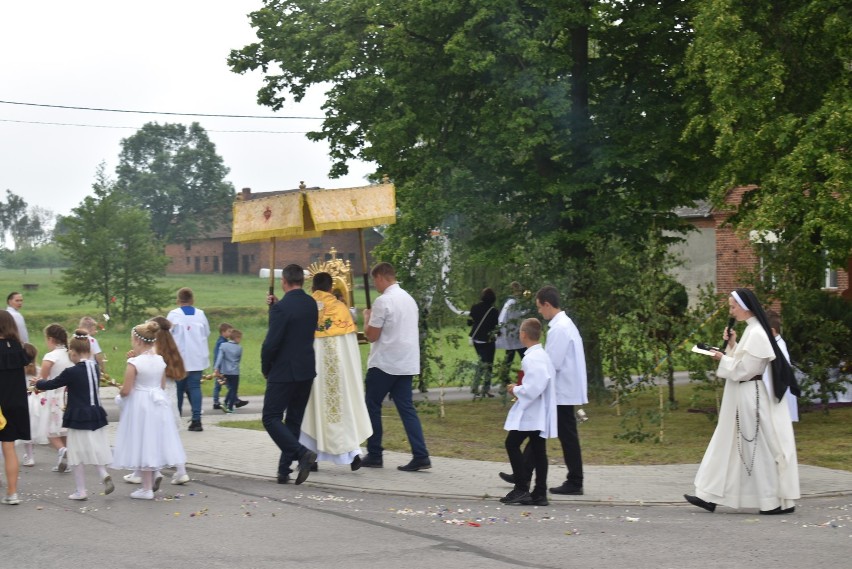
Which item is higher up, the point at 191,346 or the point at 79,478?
the point at 191,346

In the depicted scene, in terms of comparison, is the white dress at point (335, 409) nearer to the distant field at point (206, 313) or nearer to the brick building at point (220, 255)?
the distant field at point (206, 313)

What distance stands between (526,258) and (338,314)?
6.94 m

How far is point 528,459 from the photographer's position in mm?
10703

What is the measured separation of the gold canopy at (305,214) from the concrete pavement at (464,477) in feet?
7.75

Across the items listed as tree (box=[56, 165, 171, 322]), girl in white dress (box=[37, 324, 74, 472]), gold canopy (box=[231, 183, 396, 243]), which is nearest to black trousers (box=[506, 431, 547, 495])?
gold canopy (box=[231, 183, 396, 243])

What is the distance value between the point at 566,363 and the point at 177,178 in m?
117

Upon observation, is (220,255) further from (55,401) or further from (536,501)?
(536,501)

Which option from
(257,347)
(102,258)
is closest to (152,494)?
(257,347)

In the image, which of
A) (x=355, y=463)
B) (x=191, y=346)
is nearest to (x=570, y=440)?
(x=355, y=463)

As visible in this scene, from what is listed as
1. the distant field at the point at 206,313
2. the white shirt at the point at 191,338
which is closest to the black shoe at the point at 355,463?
the white shirt at the point at 191,338

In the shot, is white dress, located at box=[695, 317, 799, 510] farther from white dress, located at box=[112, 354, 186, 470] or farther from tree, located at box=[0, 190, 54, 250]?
tree, located at box=[0, 190, 54, 250]

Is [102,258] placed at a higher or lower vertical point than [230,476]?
higher

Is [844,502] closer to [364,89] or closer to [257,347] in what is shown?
[364,89]

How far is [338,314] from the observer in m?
12.7
